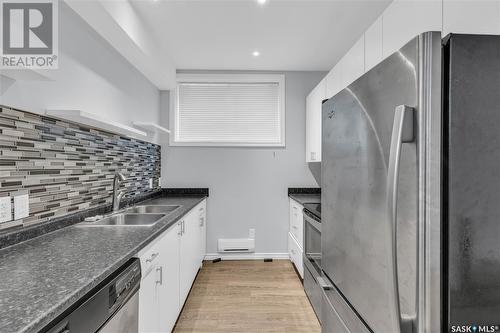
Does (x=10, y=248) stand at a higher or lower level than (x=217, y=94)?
lower

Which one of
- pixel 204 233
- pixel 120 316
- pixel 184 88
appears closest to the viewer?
pixel 120 316

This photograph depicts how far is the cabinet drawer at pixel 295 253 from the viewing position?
288cm

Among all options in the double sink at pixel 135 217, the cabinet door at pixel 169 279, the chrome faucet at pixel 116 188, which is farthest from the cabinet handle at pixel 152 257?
the chrome faucet at pixel 116 188

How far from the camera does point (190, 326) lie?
6.95ft

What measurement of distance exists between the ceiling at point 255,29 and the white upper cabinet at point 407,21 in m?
0.83

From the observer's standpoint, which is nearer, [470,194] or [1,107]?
[470,194]

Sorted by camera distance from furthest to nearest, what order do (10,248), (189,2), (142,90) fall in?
(142,90) → (189,2) → (10,248)

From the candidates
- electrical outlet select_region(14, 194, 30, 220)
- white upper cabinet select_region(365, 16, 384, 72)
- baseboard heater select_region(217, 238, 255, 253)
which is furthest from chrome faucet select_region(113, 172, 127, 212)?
white upper cabinet select_region(365, 16, 384, 72)

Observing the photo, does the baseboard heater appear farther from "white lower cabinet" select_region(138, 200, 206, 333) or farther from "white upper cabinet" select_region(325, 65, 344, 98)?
"white upper cabinet" select_region(325, 65, 344, 98)

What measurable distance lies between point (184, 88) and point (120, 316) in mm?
3127

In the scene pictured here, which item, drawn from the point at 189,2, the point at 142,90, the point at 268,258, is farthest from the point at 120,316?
the point at 268,258

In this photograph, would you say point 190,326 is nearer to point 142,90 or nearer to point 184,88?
Answer: point 142,90

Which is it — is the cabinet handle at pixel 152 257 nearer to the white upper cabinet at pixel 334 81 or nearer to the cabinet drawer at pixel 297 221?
the cabinet drawer at pixel 297 221

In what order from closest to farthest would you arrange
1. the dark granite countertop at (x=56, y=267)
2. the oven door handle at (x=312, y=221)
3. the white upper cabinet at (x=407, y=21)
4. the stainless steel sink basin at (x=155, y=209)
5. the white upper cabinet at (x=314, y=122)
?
the dark granite countertop at (x=56, y=267)
the white upper cabinet at (x=407, y=21)
the oven door handle at (x=312, y=221)
the stainless steel sink basin at (x=155, y=209)
the white upper cabinet at (x=314, y=122)
